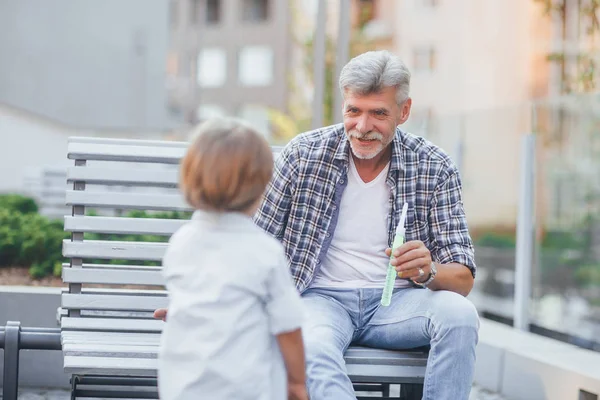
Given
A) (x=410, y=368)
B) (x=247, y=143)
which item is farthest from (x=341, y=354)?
(x=247, y=143)

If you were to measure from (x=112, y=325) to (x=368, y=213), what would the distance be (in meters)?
1.02

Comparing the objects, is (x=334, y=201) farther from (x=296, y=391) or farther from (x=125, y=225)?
(x=296, y=391)

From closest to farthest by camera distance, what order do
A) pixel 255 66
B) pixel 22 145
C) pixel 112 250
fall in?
pixel 112 250, pixel 22 145, pixel 255 66

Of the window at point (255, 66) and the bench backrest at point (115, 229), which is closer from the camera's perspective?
the bench backrest at point (115, 229)

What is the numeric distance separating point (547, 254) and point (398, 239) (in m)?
3.84

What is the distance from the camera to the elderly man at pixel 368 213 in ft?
13.1

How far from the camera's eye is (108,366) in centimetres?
370

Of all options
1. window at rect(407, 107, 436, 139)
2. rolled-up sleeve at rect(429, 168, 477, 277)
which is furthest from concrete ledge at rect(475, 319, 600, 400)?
window at rect(407, 107, 436, 139)

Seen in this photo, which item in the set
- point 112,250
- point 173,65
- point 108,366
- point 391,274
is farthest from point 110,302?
point 173,65

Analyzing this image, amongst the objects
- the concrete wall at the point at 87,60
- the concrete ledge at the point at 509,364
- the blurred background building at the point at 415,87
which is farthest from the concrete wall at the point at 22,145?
the concrete ledge at the point at 509,364

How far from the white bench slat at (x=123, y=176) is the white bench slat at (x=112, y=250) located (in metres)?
0.23

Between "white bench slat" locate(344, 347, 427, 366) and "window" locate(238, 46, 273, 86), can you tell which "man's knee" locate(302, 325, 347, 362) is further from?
"window" locate(238, 46, 273, 86)

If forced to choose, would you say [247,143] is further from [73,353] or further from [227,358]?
[73,353]

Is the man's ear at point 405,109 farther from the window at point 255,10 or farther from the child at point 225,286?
the window at point 255,10
